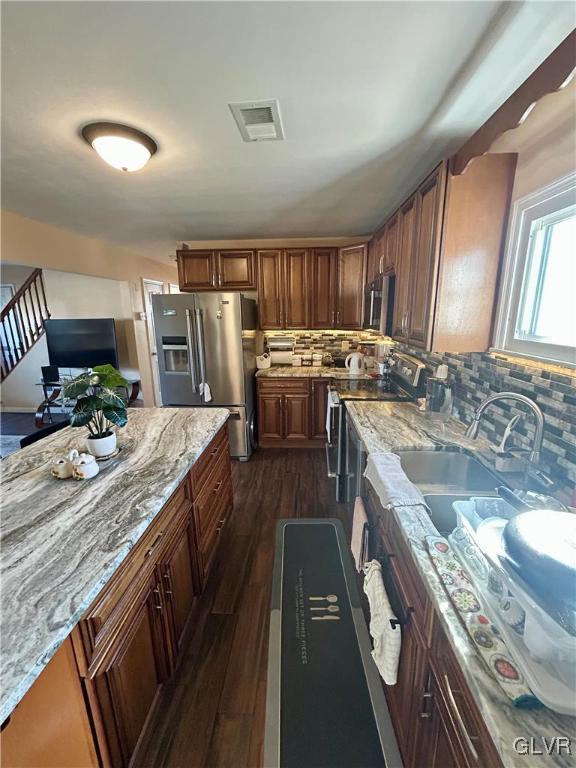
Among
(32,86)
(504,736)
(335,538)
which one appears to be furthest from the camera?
(335,538)

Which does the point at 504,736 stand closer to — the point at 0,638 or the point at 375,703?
the point at 0,638

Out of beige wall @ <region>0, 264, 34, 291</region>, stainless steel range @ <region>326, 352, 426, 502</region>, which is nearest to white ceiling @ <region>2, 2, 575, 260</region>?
stainless steel range @ <region>326, 352, 426, 502</region>

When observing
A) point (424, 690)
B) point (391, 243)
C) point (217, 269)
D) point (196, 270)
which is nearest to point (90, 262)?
point (196, 270)

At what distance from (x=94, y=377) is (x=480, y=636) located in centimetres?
153

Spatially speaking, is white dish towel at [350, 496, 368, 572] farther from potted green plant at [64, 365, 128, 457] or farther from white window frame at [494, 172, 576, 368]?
potted green plant at [64, 365, 128, 457]

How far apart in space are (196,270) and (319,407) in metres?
2.22

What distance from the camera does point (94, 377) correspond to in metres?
1.33

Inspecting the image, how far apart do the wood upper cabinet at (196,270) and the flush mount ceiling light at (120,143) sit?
1.99 metres

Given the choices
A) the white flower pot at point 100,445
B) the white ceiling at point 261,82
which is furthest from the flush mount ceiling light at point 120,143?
the white flower pot at point 100,445

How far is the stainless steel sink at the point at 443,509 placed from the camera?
1157mm

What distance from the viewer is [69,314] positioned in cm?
529

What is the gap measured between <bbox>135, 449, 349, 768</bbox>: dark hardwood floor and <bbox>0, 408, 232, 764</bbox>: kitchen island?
0.15m

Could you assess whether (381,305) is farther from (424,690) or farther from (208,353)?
(424,690)

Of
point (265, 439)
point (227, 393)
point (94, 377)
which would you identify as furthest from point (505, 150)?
point (265, 439)
